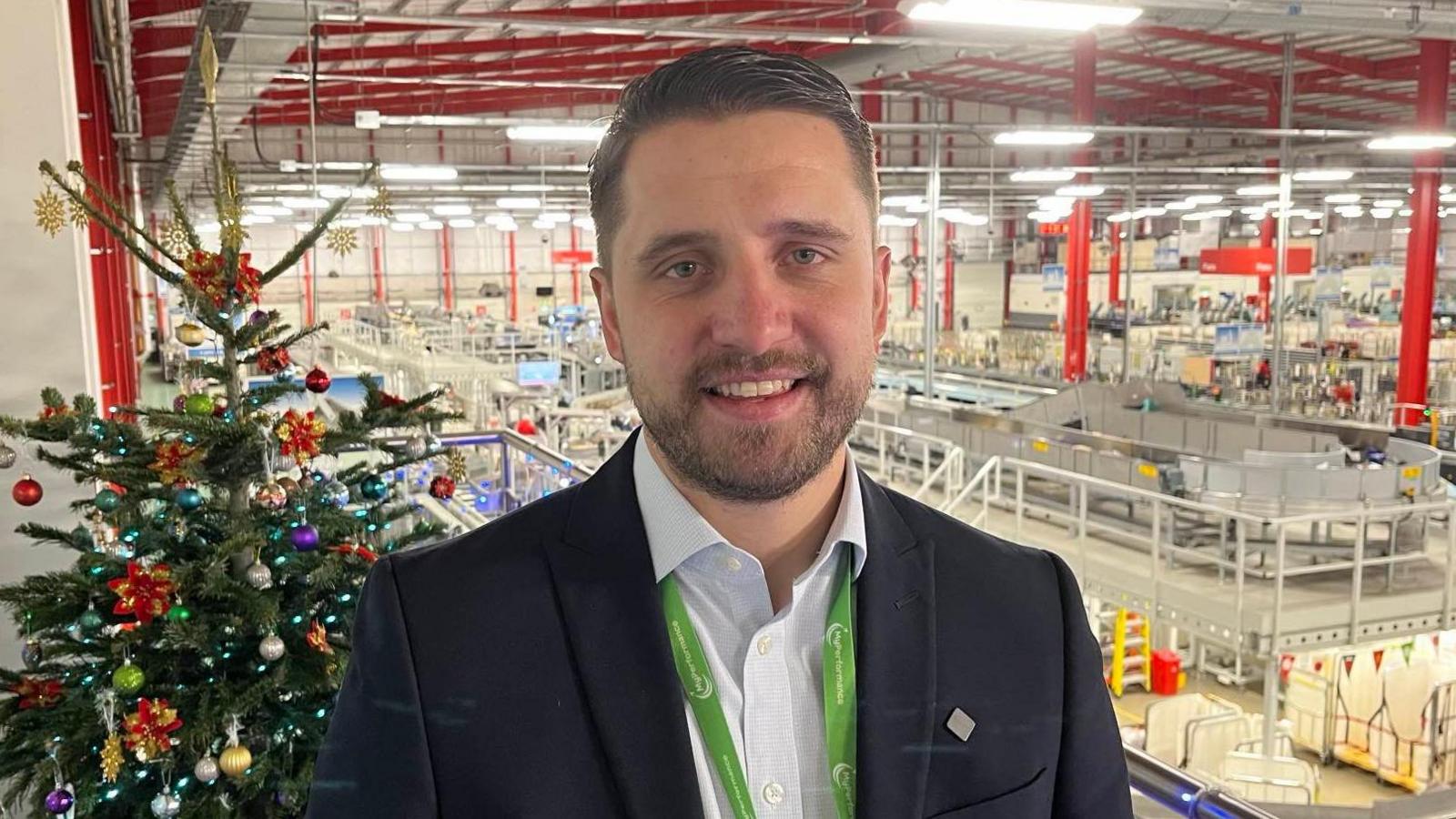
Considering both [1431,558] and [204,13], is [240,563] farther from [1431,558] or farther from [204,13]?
[1431,558]

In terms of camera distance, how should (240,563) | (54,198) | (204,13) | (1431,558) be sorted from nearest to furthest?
(240,563) < (54,198) < (204,13) < (1431,558)

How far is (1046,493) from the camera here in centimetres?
1162

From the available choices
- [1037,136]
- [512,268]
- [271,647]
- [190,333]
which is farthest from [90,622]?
[512,268]

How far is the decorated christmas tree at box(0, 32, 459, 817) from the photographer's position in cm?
262

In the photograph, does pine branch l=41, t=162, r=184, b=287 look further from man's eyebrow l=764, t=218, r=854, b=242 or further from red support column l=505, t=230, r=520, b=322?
red support column l=505, t=230, r=520, b=322

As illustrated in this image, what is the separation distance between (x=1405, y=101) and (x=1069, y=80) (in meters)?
6.85

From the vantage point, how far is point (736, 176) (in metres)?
1.02

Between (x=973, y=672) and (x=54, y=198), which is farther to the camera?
(x=54, y=198)

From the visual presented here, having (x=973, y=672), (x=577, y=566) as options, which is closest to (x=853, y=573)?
(x=973, y=672)

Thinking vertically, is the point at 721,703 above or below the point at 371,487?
above

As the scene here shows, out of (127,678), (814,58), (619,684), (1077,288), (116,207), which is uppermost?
(814,58)

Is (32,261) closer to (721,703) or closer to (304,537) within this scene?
(304,537)

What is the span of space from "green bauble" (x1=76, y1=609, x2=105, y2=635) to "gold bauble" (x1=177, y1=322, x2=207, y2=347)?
0.70 metres

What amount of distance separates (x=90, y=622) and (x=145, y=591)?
0.22 metres
